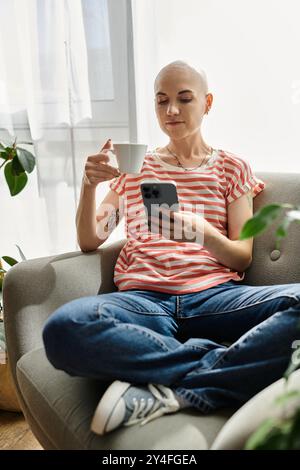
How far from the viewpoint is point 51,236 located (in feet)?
6.93

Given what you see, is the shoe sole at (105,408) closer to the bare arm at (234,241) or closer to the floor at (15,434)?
the bare arm at (234,241)

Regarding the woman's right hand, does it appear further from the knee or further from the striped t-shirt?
the knee

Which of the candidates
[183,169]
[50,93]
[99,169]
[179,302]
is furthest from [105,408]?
[50,93]

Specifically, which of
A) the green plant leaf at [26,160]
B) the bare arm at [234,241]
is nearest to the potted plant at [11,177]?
the green plant leaf at [26,160]

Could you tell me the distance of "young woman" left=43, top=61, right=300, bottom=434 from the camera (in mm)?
984

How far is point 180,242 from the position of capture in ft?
4.36

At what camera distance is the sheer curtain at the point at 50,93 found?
191 centimetres

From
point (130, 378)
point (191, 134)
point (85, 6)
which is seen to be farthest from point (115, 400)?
point (85, 6)

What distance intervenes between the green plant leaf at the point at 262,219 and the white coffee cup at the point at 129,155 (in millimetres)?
619

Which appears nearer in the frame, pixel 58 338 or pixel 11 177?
pixel 58 338

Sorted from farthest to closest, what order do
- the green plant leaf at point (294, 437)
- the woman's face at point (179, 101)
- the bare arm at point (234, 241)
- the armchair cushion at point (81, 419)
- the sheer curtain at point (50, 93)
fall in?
the sheer curtain at point (50, 93) < the woman's face at point (179, 101) < the bare arm at point (234, 241) < the armchair cushion at point (81, 419) < the green plant leaf at point (294, 437)

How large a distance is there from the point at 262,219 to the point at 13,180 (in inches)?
44.0

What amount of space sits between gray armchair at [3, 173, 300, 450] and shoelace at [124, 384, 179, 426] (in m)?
0.01

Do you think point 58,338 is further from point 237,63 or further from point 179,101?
point 237,63
